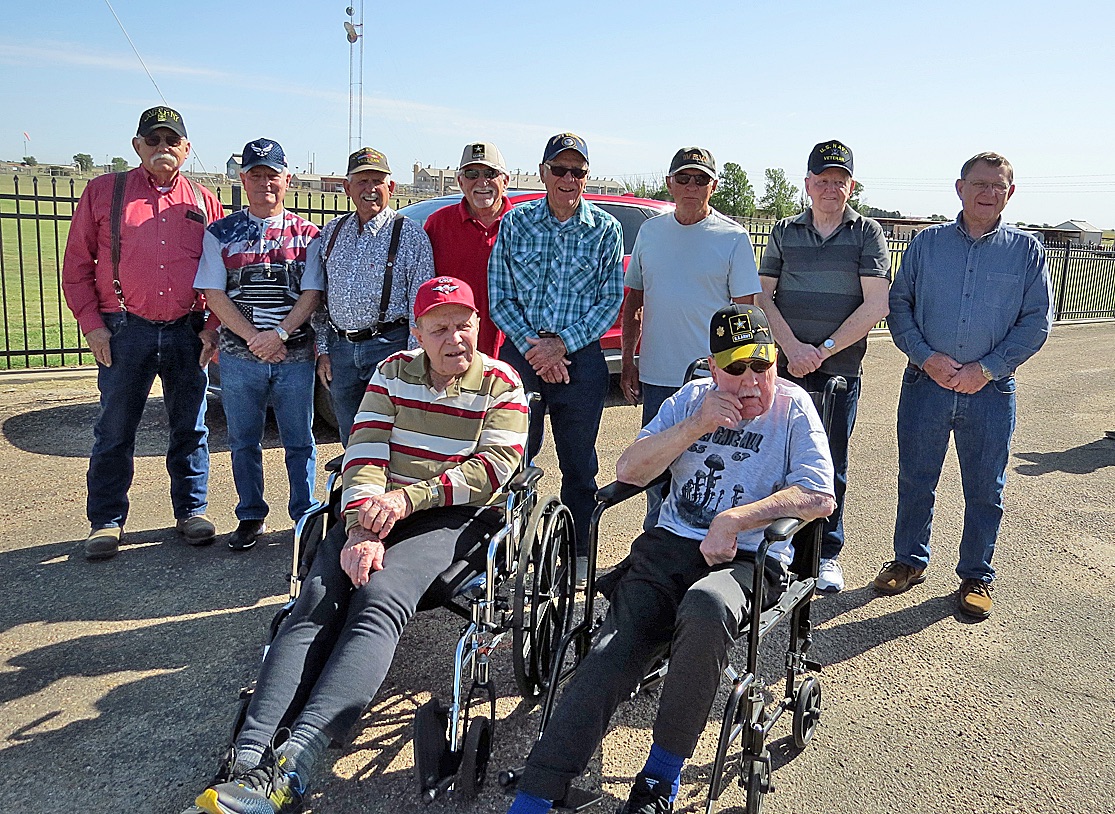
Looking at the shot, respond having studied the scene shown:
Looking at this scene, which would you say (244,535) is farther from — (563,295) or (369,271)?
(563,295)

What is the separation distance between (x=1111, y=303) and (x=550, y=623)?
18424 millimetres

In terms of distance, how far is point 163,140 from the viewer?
178 inches

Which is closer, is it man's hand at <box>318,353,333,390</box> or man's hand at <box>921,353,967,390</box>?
man's hand at <box>921,353,967,390</box>

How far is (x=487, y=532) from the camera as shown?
3.42 metres

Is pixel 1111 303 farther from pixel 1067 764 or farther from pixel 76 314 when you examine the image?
pixel 76 314

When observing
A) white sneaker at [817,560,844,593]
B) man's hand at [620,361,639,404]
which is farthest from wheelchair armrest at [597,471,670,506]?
white sneaker at [817,560,844,593]

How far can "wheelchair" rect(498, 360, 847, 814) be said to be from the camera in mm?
2588

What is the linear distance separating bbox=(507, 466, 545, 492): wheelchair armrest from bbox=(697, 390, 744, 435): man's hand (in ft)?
2.35

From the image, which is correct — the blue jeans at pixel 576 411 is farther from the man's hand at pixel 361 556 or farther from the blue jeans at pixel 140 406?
the blue jeans at pixel 140 406

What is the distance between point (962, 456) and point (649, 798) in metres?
2.73

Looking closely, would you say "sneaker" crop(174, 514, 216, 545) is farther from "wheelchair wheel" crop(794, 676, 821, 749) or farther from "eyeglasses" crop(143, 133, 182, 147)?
"wheelchair wheel" crop(794, 676, 821, 749)

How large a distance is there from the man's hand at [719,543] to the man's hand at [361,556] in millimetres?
1115

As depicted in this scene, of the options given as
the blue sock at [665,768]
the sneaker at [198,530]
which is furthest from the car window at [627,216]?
the blue sock at [665,768]

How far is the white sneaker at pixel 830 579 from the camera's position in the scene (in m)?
4.44
